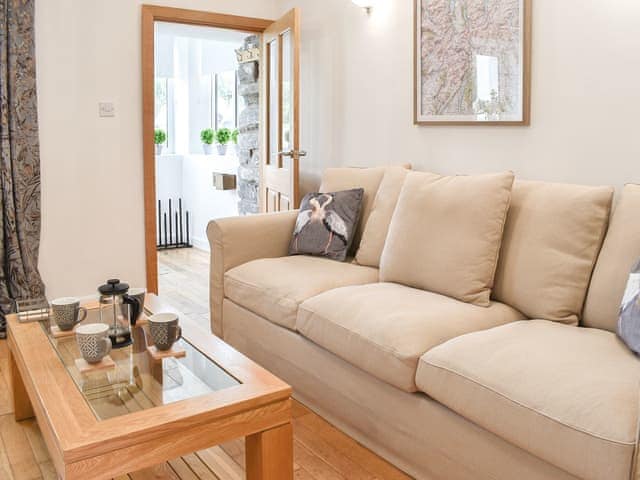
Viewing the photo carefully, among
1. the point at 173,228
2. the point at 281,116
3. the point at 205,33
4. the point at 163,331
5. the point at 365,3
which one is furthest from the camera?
the point at 173,228

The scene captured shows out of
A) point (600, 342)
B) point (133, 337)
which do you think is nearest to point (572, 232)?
point (600, 342)

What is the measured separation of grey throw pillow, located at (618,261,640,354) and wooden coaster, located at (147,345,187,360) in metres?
1.35

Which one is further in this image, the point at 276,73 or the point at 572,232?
the point at 276,73

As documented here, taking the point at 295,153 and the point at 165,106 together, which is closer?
the point at 295,153

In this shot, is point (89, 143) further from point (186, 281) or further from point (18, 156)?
point (186, 281)

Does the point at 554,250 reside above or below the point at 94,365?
above

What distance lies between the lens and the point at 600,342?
1.92 meters

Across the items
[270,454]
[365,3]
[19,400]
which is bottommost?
[19,400]

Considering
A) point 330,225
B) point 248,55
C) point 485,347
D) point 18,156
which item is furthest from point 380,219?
point 248,55

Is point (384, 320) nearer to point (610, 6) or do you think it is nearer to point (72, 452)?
point (72, 452)

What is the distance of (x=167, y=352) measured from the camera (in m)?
2.05

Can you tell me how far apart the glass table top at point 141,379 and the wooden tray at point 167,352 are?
1 cm

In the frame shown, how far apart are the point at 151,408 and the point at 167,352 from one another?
0.42 meters

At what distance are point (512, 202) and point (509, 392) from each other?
102 cm
